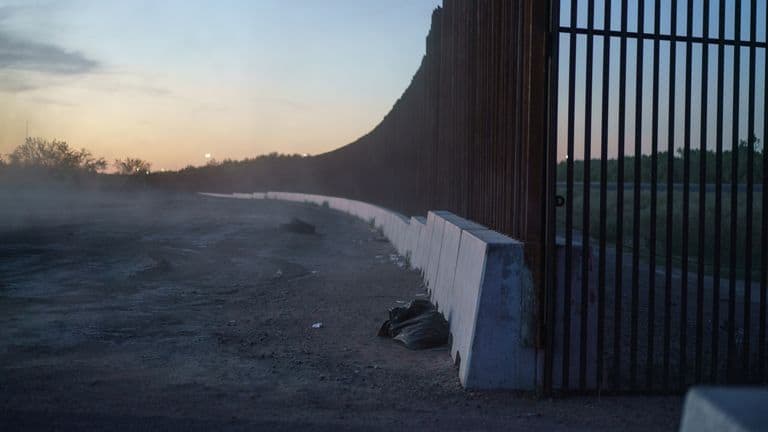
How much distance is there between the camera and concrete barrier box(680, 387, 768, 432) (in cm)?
184

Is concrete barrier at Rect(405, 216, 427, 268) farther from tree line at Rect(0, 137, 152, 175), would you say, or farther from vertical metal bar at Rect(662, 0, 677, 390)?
tree line at Rect(0, 137, 152, 175)

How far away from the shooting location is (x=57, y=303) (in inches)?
415

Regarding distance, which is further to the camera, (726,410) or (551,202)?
(551,202)

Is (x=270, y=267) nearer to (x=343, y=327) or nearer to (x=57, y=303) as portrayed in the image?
(x=57, y=303)

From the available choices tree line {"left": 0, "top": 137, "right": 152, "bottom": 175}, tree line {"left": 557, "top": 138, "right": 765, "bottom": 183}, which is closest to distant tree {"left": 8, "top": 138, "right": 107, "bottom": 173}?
tree line {"left": 0, "top": 137, "right": 152, "bottom": 175}

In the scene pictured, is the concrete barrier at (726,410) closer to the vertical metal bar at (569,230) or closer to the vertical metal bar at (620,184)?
the vertical metal bar at (569,230)

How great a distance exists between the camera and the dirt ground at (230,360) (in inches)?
216

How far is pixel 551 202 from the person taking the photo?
6164mm

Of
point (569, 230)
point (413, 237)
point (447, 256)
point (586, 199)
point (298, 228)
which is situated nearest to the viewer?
point (586, 199)

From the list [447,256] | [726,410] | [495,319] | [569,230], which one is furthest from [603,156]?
[726,410]

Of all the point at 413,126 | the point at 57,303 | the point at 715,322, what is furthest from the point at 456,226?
the point at 413,126

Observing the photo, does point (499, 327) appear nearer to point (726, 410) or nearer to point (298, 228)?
point (726, 410)

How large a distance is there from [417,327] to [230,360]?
1.91 meters

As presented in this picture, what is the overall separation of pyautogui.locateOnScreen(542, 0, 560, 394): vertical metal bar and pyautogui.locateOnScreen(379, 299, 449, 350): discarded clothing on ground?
1.96 m
